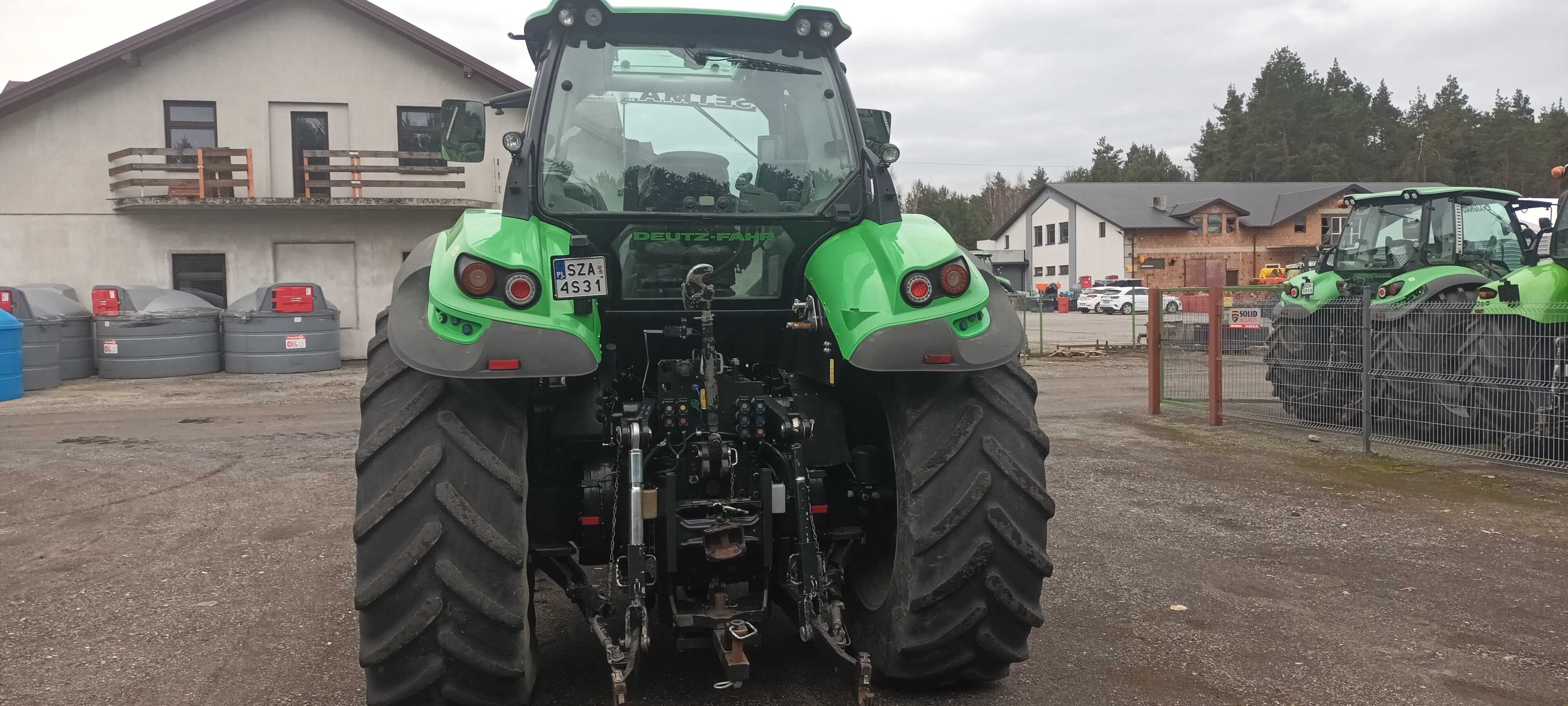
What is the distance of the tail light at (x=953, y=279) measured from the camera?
361 centimetres

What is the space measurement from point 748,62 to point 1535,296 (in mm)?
7585

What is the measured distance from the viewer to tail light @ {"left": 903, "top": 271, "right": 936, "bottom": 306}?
11.7 feet

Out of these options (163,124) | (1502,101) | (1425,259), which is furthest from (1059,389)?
(1502,101)

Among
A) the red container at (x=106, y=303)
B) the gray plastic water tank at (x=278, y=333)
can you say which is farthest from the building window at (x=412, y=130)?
the red container at (x=106, y=303)

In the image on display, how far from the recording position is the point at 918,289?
358cm

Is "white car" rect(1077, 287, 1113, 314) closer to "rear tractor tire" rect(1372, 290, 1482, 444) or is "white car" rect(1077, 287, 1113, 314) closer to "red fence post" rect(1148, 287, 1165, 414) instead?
"red fence post" rect(1148, 287, 1165, 414)

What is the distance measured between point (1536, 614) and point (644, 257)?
172 inches

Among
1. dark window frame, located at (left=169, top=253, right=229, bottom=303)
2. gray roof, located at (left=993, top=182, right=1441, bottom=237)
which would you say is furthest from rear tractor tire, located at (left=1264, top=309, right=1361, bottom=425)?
gray roof, located at (left=993, top=182, right=1441, bottom=237)

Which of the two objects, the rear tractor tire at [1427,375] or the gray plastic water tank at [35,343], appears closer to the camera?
the rear tractor tire at [1427,375]

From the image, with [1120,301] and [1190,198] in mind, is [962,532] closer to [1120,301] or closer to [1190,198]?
[1120,301]

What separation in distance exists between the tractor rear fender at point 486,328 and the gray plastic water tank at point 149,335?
16.7m

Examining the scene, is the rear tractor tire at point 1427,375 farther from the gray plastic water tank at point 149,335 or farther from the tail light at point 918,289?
the gray plastic water tank at point 149,335

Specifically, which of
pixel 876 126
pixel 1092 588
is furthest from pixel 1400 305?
pixel 876 126

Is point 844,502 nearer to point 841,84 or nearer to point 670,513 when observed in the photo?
point 670,513
